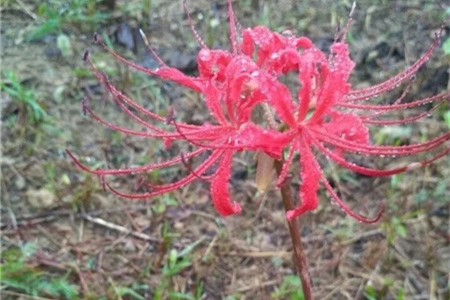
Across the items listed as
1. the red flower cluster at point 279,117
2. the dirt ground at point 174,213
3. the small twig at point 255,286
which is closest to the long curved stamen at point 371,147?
the red flower cluster at point 279,117

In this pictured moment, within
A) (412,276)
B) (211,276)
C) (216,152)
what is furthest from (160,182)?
(216,152)

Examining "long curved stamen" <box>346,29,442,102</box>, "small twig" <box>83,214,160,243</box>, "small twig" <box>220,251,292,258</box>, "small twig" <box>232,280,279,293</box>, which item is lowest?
"small twig" <box>232,280,279,293</box>

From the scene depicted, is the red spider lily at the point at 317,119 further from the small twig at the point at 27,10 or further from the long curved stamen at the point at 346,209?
the small twig at the point at 27,10

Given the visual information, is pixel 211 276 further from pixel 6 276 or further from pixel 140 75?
pixel 140 75

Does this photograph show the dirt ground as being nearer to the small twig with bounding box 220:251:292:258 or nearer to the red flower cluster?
the small twig with bounding box 220:251:292:258

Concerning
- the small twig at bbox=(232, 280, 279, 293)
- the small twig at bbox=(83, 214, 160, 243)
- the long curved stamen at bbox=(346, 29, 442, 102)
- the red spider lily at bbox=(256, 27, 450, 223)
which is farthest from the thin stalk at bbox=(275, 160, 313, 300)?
the small twig at bbox=(83, 214, 160, 243)

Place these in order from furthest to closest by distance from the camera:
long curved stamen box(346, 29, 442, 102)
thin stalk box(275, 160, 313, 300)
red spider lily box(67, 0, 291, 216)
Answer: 1. long curved stamen box(346, 29, 442, 102)
2. thin stalk box(275, 160, 313, 300)
3. red spider lily box(67, 0, 291, 216)

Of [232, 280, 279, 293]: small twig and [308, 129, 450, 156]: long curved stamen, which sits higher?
[308, 129, 450, 156]: long curved stamen

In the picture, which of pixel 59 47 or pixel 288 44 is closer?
pixel 288 44
